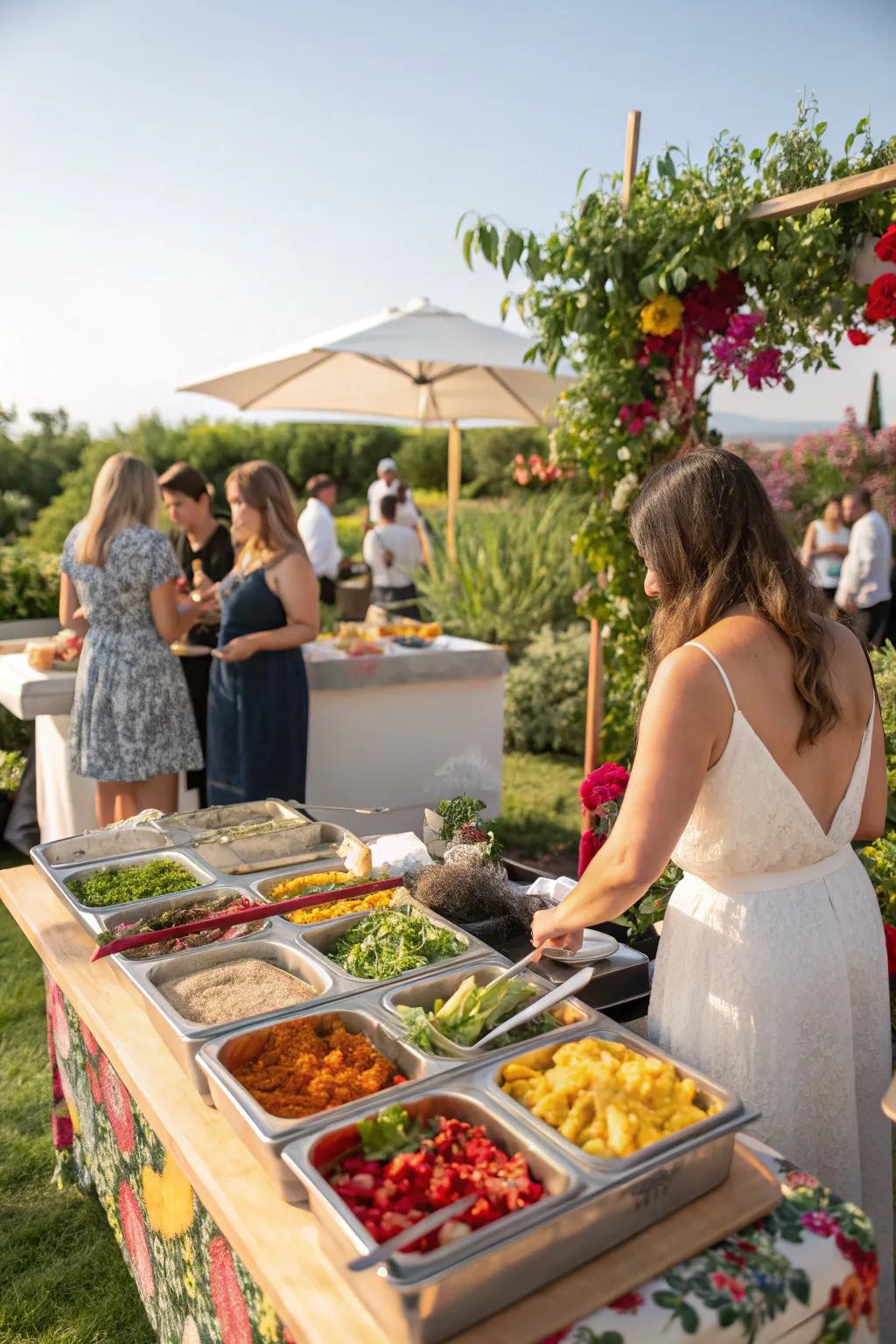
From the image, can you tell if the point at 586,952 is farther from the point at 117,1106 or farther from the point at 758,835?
the point at 117,1106

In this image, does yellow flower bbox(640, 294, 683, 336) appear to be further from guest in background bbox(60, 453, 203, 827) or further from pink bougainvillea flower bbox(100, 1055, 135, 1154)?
pink bougainvillea flower bbox(100, 1055, 135, 1154)

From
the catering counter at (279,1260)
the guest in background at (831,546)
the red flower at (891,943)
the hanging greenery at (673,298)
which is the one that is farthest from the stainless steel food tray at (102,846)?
the guest in background at (831,546)

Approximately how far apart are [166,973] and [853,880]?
122 cm

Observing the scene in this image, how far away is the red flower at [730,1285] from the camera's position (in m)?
1.09

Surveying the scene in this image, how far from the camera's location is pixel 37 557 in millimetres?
5812

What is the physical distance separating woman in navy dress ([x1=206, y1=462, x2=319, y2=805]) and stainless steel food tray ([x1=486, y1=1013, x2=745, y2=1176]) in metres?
2.68

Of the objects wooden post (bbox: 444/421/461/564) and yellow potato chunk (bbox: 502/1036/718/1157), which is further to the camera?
wooden post (bbox: 444/421/461/564)

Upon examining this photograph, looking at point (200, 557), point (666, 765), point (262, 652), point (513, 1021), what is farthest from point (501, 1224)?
point (200, 557)

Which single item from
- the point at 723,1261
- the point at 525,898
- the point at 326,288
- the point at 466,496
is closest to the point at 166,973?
the point at 525,898

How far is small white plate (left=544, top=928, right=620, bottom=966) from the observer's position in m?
1.76

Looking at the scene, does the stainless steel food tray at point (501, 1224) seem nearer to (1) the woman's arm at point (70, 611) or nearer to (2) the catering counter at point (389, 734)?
(2) the catering counter at point (389, 734)

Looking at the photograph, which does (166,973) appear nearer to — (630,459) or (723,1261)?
(723,1261)

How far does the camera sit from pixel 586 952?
1.81 meters

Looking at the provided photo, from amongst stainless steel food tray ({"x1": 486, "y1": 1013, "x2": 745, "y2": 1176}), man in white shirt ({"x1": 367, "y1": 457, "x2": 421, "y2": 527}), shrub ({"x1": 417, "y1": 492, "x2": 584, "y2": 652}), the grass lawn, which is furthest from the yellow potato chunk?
man in white shirt ({"x1": 367, "y1": 457, "x2": 421, "y2": 527})
